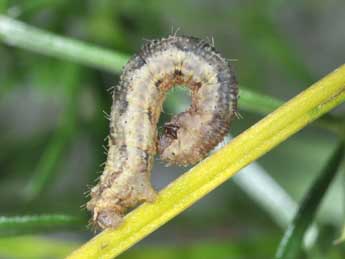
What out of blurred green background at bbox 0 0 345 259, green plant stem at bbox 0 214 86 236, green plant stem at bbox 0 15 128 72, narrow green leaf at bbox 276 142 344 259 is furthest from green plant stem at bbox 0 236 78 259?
narrow green leaf at bbox 276 142 344 259

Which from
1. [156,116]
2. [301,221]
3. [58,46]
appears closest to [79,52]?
[58,46]

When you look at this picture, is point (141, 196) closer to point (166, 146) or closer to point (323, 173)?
point (166, 146)

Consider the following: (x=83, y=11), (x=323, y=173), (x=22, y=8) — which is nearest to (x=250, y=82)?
(x=83, y=11)

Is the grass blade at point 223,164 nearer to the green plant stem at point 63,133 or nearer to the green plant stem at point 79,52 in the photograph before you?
the green plant stem at point 79,52

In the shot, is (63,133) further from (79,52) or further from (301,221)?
(301,221)

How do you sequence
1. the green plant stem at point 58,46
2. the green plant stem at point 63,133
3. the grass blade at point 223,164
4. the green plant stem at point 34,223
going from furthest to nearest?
the green plant stem at point 63,133, the green plant stem at point 58,46, the green plant stem at point 34,223, the grass blade at point 223,164

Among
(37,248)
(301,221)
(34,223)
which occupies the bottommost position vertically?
(301,221)

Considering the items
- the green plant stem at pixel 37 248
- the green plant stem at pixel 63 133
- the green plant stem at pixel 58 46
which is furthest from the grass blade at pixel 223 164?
the green plant stem at pixel 37 248
